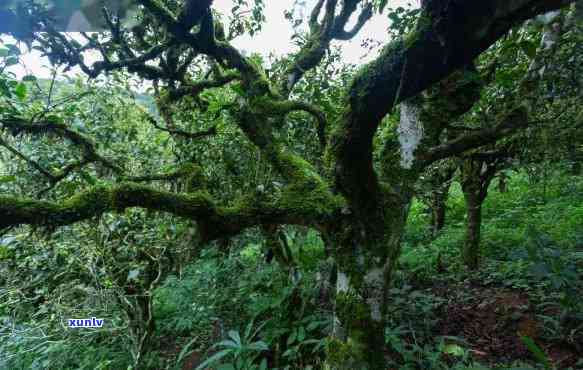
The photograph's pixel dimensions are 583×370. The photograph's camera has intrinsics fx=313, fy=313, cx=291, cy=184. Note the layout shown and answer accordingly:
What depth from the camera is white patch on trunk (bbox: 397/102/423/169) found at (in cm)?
241

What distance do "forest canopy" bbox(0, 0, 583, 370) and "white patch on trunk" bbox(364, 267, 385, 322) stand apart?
1 cm

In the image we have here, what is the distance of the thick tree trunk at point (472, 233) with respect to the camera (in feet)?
17.2

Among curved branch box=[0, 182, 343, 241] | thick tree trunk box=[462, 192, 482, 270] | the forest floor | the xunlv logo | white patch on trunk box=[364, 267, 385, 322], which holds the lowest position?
the xunlv logo

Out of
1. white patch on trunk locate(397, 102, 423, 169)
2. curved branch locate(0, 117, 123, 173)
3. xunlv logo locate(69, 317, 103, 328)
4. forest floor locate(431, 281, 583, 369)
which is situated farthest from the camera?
xunlv logo locate(69, 317, 103, 328)

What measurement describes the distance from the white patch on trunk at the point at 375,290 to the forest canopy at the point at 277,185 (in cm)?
1

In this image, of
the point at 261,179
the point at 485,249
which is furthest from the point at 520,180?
the point at 261,179

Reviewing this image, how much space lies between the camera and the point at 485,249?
19.5 feet

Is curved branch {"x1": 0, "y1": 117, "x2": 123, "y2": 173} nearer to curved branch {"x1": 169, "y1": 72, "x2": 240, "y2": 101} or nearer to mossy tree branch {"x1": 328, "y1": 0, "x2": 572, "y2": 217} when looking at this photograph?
curved branch {"x1": 169, "y1": 72, "x2": 240, "y2": 101}

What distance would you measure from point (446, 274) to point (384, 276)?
372 centimetres

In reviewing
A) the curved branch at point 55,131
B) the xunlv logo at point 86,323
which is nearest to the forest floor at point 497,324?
the xunlv logo at point 86,323

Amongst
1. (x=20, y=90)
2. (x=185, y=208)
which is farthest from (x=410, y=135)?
(x=20, y=90)

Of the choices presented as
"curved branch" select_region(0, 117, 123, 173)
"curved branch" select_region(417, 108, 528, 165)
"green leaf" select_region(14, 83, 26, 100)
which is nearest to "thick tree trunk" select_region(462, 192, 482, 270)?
"curved branch" select_region(417, 108, 528, 165)

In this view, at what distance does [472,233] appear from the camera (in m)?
5.34

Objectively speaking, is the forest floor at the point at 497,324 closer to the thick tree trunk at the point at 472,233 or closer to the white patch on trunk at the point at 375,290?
the thick tree trunk at the point at 472,233
